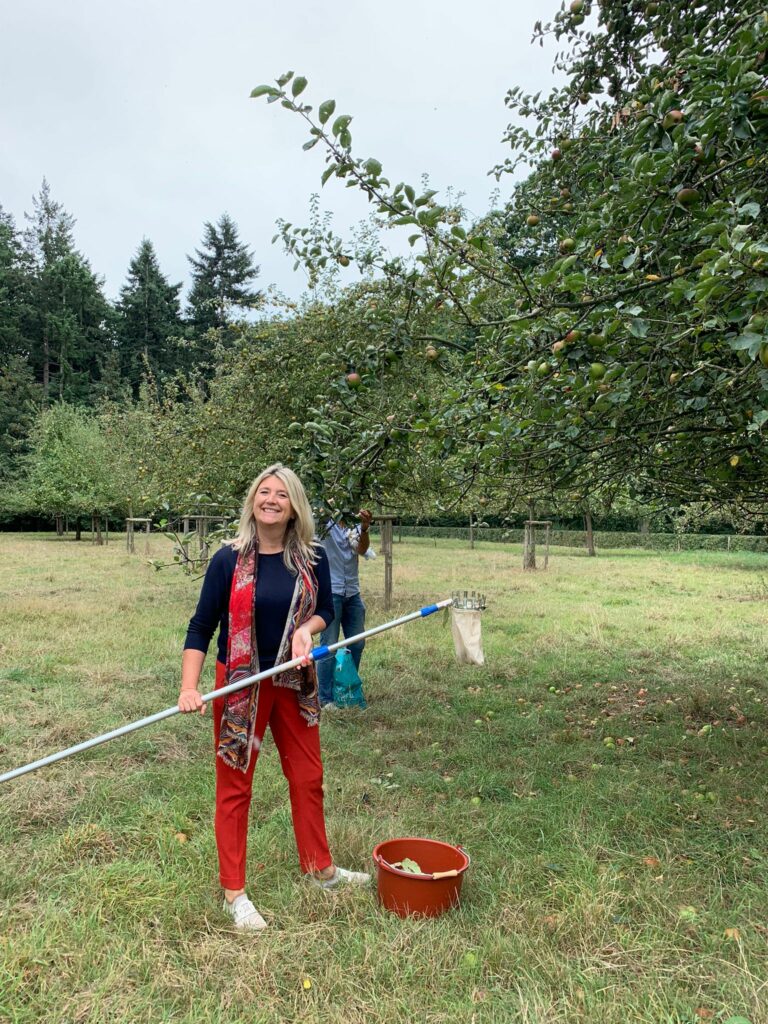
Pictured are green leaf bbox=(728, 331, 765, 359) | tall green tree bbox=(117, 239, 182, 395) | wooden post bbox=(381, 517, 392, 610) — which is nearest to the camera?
green leaf bbox=(728, 331, 765, 359)

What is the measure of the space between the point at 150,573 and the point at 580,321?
49.0ft

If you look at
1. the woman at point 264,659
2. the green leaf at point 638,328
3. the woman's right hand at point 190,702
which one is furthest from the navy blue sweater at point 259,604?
the green leaf at point 638,328

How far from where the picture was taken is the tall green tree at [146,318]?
158ft

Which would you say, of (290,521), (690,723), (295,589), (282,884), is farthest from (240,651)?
(690,723)

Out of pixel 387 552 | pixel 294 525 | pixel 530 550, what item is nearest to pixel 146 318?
pixel 530 550

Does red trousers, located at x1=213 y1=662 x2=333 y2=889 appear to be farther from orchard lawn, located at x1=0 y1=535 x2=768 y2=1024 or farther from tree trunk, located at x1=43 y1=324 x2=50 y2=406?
tree trunk, located at x1=43 y1=324 x2=50 y2=406

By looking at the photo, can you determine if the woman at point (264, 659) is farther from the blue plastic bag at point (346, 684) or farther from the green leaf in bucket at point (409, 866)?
the blue plastic bag at point (346, 684)

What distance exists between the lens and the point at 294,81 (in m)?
2.77

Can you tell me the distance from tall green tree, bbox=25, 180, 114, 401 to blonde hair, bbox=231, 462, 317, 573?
44.6 m

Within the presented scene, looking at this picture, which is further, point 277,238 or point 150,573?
point 150,573

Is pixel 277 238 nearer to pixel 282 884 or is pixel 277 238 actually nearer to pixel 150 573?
pixel 282 884

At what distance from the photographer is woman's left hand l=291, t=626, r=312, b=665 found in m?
3.15

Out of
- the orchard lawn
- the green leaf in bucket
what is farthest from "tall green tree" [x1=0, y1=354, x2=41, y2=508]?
the green leaf in bucket

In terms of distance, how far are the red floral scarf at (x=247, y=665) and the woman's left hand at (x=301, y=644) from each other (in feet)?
0.15
